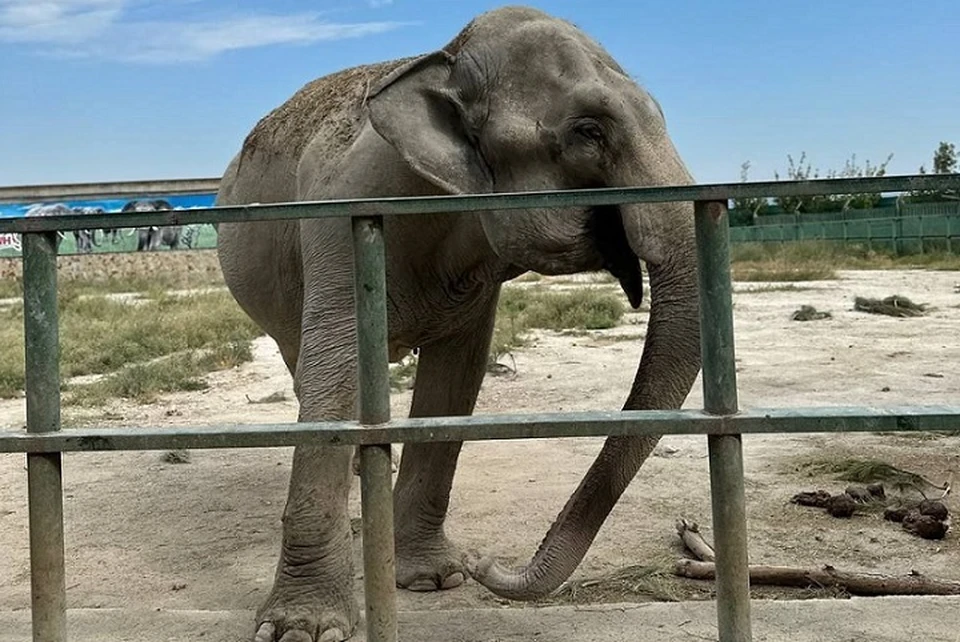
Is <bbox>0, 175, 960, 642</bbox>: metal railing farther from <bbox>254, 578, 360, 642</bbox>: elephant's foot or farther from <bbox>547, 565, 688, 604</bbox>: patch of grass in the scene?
<bbox>547, 565, 688, 604</bbox>: patch of grass

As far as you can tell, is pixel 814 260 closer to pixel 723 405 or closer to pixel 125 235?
pixel 125 235

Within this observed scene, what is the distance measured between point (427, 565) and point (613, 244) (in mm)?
1643

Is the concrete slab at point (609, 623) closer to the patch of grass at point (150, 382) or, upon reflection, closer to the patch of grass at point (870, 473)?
the patch of grass at point (870, 473)

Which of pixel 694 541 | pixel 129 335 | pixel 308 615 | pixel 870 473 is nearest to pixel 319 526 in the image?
pixel 308 615

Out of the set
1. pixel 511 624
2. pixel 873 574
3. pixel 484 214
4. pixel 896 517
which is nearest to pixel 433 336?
pixel 484 214

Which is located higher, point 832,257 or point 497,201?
point 832,257

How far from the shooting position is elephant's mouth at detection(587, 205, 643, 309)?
10.6 feet

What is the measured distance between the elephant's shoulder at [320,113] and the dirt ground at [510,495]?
1.89m

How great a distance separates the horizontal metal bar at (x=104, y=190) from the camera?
32.8 metres

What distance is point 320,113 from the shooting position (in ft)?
14.6

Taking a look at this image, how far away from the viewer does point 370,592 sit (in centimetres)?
229

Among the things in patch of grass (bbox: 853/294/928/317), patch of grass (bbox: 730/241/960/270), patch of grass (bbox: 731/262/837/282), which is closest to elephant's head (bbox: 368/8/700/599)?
patch of grass (bbox: 853/294/928/317)

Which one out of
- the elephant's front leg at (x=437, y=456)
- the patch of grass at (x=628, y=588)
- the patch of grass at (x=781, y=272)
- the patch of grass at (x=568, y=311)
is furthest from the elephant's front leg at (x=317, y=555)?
the patch of grass at (x=781, y=272)

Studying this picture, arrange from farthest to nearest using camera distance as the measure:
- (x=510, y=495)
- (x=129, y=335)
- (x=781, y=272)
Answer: (x=781, y=272)
(x=129, y=335)
(x=510, y=495)
